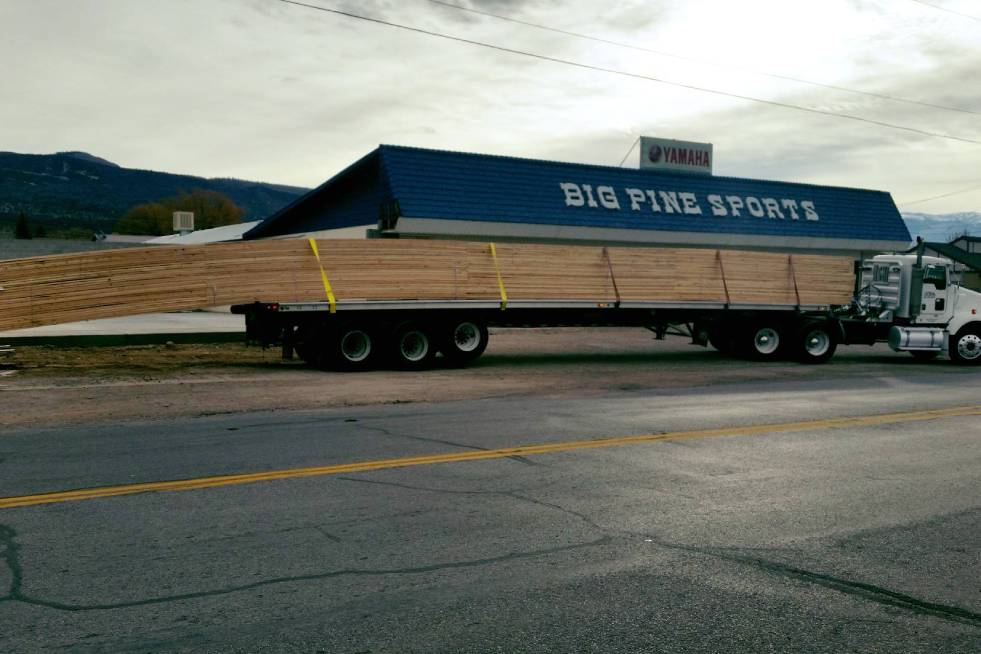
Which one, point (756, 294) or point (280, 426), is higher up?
point (756, 294)

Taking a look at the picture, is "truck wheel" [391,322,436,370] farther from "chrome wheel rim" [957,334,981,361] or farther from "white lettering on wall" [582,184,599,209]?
"white lettering on wall" [582,184,599,209]

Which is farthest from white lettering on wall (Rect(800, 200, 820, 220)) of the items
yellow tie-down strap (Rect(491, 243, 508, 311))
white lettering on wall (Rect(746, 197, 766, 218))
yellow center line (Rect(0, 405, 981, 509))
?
yellow center line (Rect(0, 405, 981, 509))

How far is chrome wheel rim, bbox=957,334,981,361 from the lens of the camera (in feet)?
70.5

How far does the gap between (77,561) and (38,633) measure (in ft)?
3.62

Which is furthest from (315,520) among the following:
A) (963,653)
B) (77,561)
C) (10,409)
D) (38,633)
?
(10,409)

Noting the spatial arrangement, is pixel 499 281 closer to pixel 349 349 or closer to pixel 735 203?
pixel 349 349

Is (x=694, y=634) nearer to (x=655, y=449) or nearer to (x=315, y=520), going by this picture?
(x=315, y=520)

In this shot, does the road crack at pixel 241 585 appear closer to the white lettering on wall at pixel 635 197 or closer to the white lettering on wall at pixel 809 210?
the white lettering on wall at pixel 635 197

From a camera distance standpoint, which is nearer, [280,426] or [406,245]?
[280,426]

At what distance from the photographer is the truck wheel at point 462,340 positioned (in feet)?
59.9

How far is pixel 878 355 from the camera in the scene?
24.8 m

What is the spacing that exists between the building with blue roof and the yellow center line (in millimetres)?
17540

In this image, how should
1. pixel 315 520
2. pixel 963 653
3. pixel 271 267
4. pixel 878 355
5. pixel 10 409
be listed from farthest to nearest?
pixel 878 355, pixel 271 267, pixel 10 409, pixel 315 520, pixel 963 653

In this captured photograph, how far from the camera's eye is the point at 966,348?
21.5 meters
